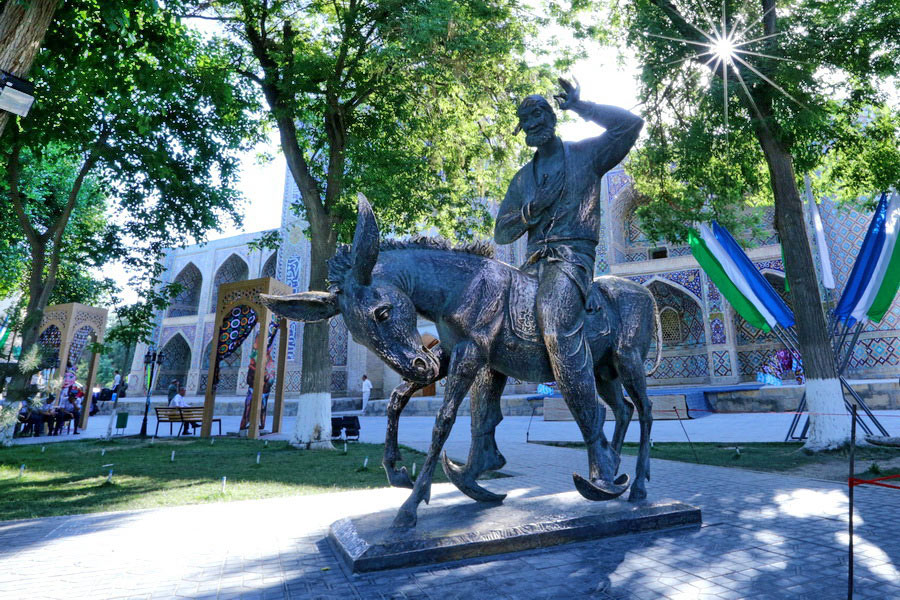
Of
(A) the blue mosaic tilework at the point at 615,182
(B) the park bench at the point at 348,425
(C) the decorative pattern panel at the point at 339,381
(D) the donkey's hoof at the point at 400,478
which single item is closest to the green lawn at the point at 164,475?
(B) the park bench at the point at 348,425

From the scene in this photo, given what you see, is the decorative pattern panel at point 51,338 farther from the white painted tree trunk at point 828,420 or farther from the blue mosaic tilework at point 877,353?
the blue mosaic tilework at point 877,353

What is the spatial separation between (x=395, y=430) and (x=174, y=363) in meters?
30.7

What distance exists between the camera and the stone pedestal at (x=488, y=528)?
2127 mm

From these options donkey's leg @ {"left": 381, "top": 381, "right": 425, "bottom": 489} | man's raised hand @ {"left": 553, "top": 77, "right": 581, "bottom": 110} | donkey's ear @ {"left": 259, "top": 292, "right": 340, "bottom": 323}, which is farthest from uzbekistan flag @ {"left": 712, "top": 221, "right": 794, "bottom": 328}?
donkey's ear @ {"left": 259, "top": 292, "right": 340, "bottom": 323}

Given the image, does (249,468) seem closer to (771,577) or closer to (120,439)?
(771,577)

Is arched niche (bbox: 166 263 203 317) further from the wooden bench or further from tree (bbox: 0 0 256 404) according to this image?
the wooden bench

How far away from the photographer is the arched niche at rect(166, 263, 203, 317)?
29641 millimetres

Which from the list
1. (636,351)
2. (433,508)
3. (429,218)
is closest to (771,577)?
(636,351)

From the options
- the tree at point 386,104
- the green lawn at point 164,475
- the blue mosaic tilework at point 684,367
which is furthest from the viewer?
the blue mosaic tilework at point 684,367

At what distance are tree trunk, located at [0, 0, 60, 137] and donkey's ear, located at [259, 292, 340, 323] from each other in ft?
11.9

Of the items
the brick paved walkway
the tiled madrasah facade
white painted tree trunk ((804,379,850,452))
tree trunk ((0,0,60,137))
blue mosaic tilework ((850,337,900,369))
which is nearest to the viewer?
the brick paved walkway

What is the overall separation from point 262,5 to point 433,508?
977cm

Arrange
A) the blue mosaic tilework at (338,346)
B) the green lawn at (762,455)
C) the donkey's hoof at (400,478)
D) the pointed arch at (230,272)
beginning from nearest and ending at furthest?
the donkey's hoof at (400,478) → the green lawn at (762,455) → the blue mosaic tilework at (338,346) → the pointed arch at (230,272)

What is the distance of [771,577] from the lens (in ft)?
6.35
